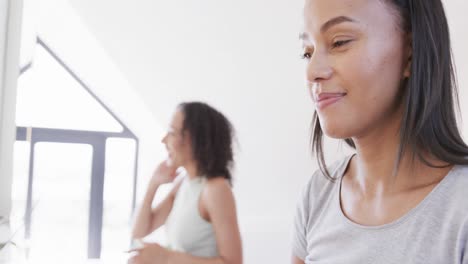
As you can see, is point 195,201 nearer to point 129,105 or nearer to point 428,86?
point 428,86

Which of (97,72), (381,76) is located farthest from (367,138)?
(97,72)

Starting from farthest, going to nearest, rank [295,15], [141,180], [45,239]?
[45,239], [141,180], [295,15]

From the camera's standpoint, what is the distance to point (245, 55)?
1429 millimetres

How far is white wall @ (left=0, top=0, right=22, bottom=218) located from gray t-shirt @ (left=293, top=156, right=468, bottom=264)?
2.11 ft

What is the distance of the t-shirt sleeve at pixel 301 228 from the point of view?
1.50 ft

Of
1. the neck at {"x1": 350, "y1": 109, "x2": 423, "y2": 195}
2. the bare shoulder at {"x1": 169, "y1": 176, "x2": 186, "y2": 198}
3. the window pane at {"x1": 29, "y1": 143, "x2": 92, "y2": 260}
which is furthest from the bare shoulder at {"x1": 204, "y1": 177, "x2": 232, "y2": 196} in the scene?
the window pane at {"x1": 29, "y1": 143, "x2": 92, "y2": 260}

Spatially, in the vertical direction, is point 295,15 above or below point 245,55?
above

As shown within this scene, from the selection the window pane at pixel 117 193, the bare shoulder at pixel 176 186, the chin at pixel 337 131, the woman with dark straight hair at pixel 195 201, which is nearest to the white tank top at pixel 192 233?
the woman with dark straight hair at pixel 195 201

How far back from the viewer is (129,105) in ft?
6.54

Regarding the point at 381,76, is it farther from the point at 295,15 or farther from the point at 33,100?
the point at 33,100

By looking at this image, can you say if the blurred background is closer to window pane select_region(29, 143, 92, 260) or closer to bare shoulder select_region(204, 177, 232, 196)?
window pane select_region(29, 143, 92, 260)

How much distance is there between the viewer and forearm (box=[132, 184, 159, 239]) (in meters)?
1.06

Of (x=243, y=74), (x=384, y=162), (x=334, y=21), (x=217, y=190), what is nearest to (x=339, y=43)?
(x=334, y=21)

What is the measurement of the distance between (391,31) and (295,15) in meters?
0.96
